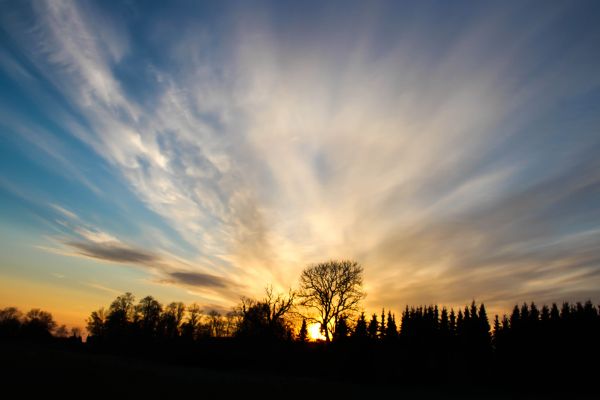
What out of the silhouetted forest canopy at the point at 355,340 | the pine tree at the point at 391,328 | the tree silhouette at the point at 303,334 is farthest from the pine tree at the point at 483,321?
the tree silhouette at the point at 303,334

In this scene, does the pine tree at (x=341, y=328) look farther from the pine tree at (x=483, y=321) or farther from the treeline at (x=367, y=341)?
the pine tree at (x=483, y=321)

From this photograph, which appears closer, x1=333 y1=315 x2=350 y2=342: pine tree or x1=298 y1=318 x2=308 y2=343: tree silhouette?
x1=333 y1=315 x2=350 y2=342: pine tree

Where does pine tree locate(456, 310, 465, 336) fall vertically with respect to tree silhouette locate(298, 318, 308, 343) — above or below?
above

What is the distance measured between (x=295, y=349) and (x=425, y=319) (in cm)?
7291

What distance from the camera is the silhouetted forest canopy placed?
44281 mm

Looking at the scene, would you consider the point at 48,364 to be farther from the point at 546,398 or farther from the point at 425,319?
the point at 425,319

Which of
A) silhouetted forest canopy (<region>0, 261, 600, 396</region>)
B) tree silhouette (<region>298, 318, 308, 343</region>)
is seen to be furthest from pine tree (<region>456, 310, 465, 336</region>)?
tree silhouette (<region>298, 318, 308, 343</region>)

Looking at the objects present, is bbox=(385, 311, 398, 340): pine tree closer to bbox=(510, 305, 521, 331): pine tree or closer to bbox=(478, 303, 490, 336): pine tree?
bbox=(478, 303, 490, 336): pine tree

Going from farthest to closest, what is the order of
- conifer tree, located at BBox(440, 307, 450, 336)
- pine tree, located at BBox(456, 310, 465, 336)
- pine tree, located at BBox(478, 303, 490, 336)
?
1. conifer tree, located at BBox(440, 307, 450, 336)
2. pine tree, located at BBox(456, 310, 465, 336)
3. pine tree, located at BBox(478, 303, 490, 336)

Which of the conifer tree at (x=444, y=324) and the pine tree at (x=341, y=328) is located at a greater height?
the conifer tree at (x=444, y=324)

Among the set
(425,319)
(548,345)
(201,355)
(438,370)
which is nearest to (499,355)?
(548,345)

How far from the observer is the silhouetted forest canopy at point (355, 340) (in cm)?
4428

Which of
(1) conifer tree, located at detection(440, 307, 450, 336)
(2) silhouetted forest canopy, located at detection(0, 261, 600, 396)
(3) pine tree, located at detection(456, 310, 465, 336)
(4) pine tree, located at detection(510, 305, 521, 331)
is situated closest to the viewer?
(2) silhouetted forest canopy, located at detection(0, 261, 600, 396)

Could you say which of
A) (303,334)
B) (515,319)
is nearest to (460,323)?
(515,319)
